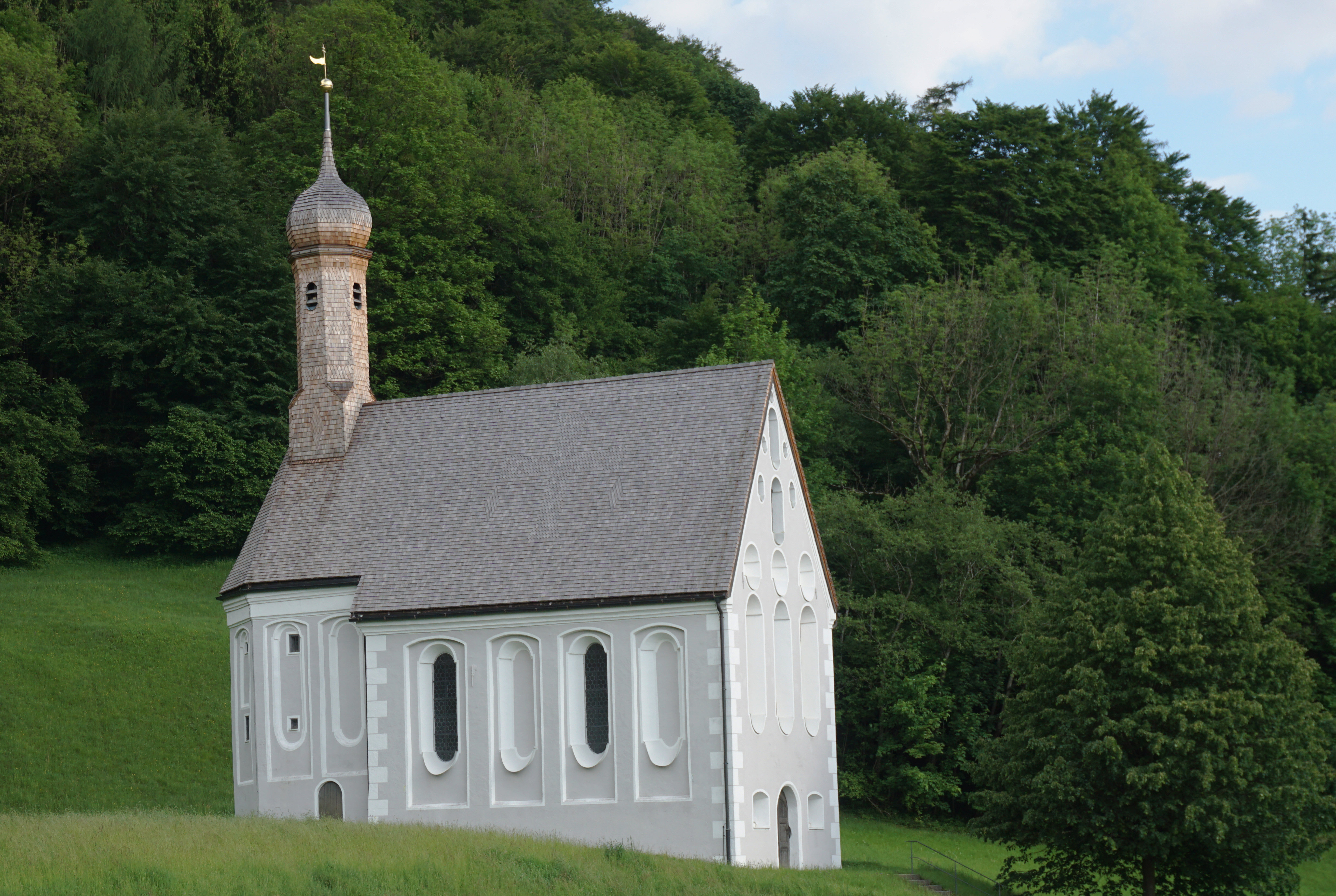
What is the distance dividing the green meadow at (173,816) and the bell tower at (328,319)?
9.87 m

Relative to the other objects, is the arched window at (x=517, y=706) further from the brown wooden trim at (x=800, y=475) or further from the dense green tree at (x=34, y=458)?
the dense green tree at (x=34, y=458)

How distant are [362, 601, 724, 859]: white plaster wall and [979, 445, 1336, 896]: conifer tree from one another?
808 centimetres

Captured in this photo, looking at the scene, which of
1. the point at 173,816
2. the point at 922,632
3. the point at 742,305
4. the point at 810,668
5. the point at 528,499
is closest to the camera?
the point at 173,816

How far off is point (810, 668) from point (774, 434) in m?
5.69

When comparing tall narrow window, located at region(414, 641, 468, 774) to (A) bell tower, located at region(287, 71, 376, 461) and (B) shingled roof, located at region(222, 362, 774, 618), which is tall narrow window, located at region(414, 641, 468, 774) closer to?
(B) shingled roof, located at region(222, 362, 774, 618)

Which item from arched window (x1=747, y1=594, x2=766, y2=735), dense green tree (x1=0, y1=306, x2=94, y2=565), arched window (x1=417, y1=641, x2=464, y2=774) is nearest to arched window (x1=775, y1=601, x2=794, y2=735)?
arched window (x1=747, y1=594, x2=766, y2=735)

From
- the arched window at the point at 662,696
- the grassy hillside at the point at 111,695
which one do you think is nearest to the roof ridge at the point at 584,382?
the arched window at the point at 662,696

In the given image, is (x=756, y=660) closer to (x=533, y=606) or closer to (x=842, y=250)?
(x=533, y=606)

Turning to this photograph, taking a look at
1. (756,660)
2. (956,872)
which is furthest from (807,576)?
(956,872)

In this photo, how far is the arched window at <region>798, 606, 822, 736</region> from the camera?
37.2 metres

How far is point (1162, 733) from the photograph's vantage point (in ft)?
115

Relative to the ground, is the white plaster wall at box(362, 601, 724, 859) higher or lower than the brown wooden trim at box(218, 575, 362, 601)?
lower

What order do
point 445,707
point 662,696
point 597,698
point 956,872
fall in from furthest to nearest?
point 956,872
point 445,707
point 597,698
point 662,696

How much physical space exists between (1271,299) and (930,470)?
25.6m
